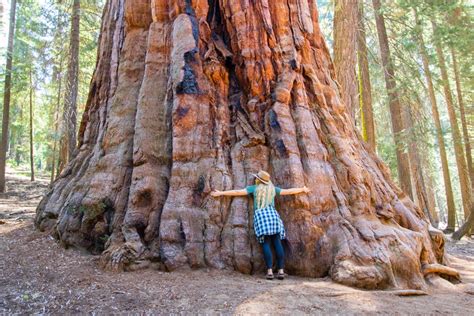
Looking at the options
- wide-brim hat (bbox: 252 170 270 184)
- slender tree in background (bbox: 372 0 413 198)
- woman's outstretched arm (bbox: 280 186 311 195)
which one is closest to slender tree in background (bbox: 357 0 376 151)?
slender tree in background (bbox: 372 0 413 198)

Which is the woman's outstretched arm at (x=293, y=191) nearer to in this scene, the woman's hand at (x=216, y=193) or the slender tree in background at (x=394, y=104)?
the woman's hand at (x=216, y=193)

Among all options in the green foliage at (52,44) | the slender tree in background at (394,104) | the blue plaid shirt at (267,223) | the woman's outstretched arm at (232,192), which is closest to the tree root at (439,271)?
the blue plaid shirt at (267,223)

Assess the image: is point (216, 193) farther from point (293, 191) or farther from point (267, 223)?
point (293, 191)

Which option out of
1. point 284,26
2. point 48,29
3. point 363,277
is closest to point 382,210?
point 363,277

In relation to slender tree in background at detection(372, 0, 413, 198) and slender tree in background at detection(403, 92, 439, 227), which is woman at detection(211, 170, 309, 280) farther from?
slender tree in background at detection(372, 0, 413, 198)

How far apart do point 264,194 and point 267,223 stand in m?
0.41

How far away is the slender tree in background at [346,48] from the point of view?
854cm

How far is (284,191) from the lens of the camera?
205 inches

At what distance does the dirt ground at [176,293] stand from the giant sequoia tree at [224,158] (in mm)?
338

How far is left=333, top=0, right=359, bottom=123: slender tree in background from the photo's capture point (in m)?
8.54

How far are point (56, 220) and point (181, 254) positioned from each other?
2678 millimetres

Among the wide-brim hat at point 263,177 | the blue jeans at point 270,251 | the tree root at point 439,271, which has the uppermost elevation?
the wide-brim hat at point 263,177

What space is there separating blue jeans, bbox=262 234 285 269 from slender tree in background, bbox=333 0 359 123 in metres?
4.62

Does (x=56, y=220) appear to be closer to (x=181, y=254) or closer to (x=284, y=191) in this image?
(x=181, y=254)
